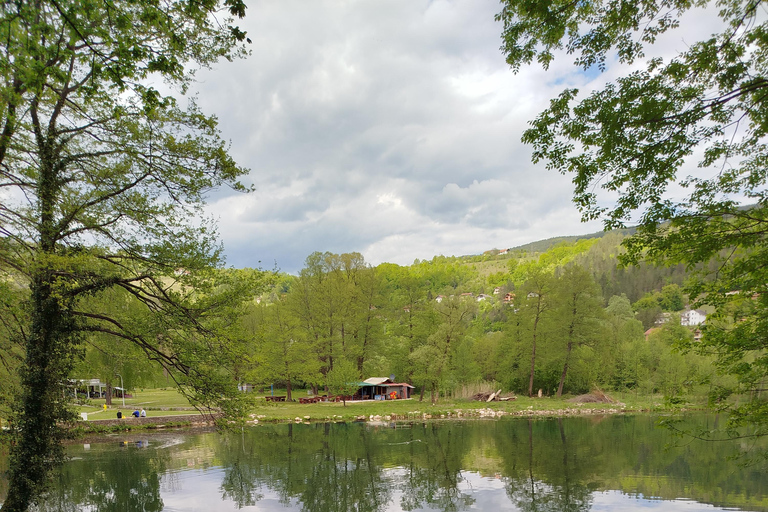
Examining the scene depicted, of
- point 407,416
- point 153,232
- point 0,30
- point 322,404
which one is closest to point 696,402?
point 407,416

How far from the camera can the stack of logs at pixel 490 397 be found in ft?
125

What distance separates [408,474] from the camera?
15500 millimetres

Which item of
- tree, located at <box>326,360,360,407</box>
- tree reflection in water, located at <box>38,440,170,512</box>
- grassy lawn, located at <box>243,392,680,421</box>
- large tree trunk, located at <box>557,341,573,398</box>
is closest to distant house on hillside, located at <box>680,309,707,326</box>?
grassy lawn, located at <box>243,392,680,421</box>

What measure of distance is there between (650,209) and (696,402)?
35.7 meters

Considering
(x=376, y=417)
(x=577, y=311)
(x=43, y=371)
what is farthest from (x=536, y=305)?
(x=43, y=371)

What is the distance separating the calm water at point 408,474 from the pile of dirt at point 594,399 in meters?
12.9

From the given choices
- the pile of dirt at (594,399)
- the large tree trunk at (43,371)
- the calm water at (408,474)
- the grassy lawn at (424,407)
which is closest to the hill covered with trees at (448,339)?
the pile of dirt at (594,399)

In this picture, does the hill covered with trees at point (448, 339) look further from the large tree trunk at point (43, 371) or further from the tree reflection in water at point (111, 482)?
the large tree trunk at point (43, 371)

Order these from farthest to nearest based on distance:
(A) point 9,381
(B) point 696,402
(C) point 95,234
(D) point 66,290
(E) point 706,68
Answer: (B) point 696,402 < (A) point 9,381 < (C) point 95,234 < (D) point 66,290 < (E) point 706,68

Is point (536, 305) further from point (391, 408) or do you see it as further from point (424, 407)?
point (391, 408)

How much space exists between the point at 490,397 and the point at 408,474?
79.0ft

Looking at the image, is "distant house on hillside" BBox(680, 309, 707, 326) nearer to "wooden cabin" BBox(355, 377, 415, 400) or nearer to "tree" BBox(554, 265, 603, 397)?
"tree" BBox(554, 265, 603, 397)

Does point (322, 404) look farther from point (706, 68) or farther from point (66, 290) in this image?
point (706, 68)

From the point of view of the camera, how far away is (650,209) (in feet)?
19.6
